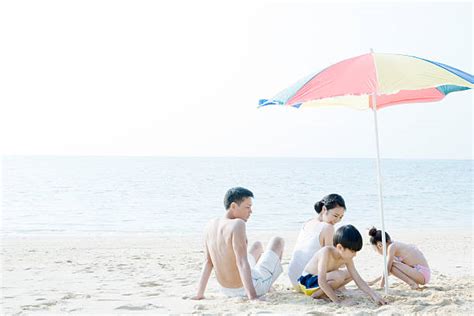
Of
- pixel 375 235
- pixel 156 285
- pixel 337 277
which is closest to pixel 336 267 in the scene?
pixel 337 277

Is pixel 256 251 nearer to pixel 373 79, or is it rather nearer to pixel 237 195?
pixel 237 195

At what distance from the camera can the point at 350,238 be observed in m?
4.49

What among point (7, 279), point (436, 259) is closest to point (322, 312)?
point (7, 279)

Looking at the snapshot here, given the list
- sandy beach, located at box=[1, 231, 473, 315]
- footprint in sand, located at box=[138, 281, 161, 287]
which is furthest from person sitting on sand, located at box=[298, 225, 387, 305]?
footprint in sand, located at box=[138, 281, 161, 287]

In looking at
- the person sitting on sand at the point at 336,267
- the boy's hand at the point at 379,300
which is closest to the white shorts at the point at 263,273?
the person sitting on sand at the point at 336,267

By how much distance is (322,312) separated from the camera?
4.39m

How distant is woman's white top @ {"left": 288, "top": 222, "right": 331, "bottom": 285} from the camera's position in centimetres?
507

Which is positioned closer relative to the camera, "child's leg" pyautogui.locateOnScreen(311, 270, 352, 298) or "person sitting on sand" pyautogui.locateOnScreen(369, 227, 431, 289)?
"child's leg" pyautogui.locateOnScreen(311, 270, 352, 298)

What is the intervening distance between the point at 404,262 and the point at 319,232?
100 cm

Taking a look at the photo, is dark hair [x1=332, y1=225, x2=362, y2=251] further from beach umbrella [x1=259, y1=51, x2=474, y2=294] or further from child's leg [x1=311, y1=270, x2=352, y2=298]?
beach umbrella [x1=259, y1=51, x2=474, y2=294]

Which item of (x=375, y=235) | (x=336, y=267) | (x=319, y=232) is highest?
(x=319, y=232)

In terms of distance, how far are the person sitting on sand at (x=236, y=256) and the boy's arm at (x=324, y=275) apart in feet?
1.77

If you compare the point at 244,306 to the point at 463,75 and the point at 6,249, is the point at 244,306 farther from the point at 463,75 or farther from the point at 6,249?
the point at 6,249

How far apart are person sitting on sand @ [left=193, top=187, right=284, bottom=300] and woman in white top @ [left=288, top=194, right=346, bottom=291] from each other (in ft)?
0.61
